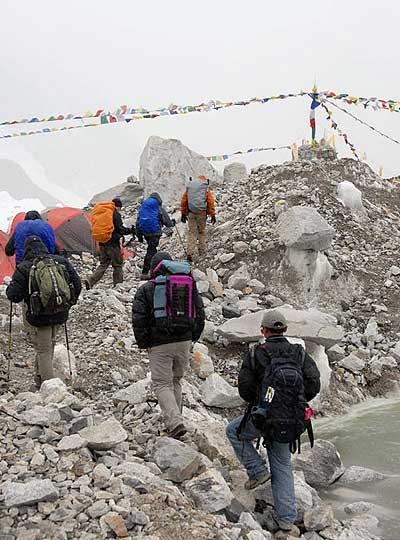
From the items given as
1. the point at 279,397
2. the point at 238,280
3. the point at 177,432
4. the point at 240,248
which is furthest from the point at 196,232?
the point at 279,397

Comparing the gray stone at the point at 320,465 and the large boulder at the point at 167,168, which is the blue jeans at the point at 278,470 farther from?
the large boulder at the point at 167,168

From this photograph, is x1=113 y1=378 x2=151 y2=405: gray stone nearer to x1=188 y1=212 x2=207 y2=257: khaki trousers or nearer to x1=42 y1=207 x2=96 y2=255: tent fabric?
x1=188 y1=212 x2=207 y2=257: khaki trousers

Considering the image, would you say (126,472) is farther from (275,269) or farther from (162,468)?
(275,269)

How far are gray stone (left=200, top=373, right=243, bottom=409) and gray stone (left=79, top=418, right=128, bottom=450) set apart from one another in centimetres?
316

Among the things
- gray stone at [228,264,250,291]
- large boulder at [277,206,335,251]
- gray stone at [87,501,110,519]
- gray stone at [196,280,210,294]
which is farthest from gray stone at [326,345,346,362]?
gray stone at [87,501,110,519]

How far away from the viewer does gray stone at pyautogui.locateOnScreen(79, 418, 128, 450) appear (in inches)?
205

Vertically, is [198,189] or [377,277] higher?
[198,189]

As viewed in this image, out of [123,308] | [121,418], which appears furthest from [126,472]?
[123,308]

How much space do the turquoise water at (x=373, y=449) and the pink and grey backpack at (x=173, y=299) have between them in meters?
2.50

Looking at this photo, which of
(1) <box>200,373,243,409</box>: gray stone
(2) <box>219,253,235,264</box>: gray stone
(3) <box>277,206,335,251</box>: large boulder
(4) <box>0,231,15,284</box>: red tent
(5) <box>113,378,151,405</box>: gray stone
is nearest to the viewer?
(5) <box>113,378,151,405</box>: gray stone

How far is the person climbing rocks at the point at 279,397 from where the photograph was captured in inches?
190

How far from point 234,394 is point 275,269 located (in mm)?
5635

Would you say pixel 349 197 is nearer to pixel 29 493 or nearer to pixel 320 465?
pixel 320 465

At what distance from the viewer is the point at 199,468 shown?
17.2ft
